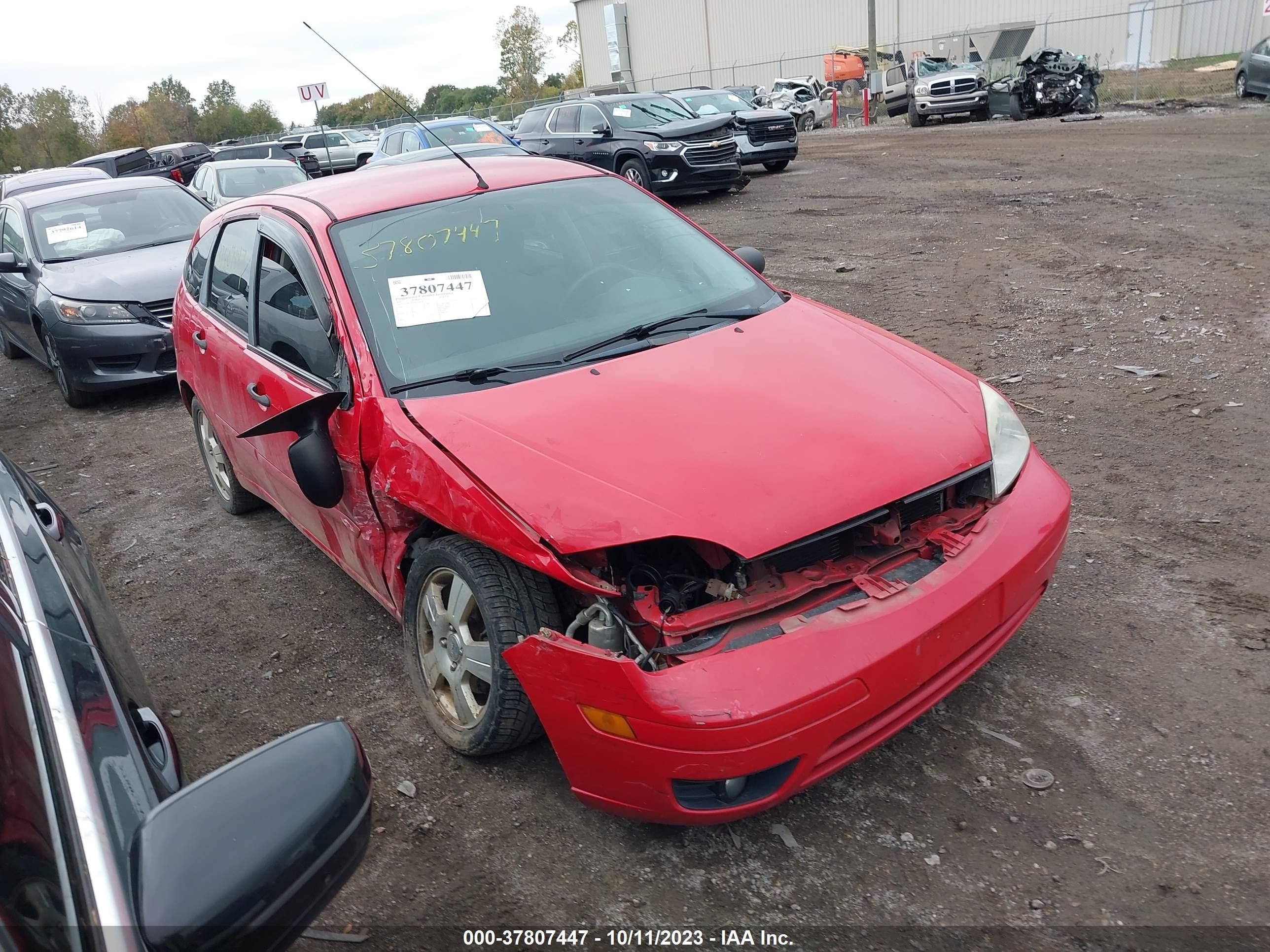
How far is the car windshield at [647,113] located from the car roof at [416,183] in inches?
437

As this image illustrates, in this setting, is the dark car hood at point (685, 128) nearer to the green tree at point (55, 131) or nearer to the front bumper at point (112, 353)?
the front bumper at point (112, 353)

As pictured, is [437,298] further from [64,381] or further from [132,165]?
[132,165]

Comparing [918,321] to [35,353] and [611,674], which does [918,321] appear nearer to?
[611,674]

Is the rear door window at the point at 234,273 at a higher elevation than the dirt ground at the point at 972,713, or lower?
higher

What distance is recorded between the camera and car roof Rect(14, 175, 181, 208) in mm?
8992

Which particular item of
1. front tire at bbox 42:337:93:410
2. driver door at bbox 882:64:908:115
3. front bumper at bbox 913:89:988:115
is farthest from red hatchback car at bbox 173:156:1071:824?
driver door at bbox 882:64:908:115

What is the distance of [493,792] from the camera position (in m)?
3.00

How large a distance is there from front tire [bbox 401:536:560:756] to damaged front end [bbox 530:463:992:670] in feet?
0.58

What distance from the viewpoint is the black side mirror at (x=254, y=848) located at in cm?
122

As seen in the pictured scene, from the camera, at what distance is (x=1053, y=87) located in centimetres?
2208

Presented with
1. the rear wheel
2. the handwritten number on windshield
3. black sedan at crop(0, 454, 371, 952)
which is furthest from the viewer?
the rear wheel

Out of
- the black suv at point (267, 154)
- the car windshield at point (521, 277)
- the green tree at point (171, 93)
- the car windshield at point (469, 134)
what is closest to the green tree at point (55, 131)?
the green tree at point (171, 93)

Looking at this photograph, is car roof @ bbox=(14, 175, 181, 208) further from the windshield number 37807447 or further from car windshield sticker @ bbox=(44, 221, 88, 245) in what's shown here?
the windshield number 37807447

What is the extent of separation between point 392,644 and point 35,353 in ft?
21.7
